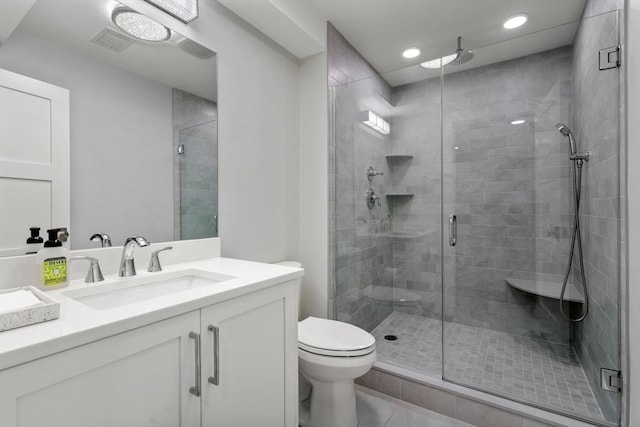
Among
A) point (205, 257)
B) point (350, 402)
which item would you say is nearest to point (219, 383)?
point (205, 257)

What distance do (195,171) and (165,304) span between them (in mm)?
908

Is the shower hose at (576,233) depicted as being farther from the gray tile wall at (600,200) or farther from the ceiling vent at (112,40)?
the ceiling vent at (112,40)

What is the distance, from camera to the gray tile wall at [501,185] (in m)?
2.07

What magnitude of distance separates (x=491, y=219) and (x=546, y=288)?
0.57 meters

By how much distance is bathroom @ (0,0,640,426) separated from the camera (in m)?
1.39

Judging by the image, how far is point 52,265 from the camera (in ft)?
3.20

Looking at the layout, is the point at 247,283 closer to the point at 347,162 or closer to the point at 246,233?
the point at 246,233

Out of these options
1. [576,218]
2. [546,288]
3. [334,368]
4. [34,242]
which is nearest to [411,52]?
[576,218]

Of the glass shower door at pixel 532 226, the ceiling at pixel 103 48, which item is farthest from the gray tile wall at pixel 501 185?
the ceiling at pixel 103 48

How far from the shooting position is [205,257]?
5.16 ft

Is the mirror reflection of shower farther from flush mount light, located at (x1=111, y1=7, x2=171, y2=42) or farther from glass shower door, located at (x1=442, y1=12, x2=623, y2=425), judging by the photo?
flush mount light, located at (x1=111, y1=7, x2=171, y2=42)

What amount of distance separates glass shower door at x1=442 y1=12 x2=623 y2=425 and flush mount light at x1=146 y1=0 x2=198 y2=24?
5.67 ft

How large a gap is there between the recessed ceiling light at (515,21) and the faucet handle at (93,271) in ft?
9.49

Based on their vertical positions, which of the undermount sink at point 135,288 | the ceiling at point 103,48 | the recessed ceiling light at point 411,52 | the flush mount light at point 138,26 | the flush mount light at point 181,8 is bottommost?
the undermount sink at point 135,288
